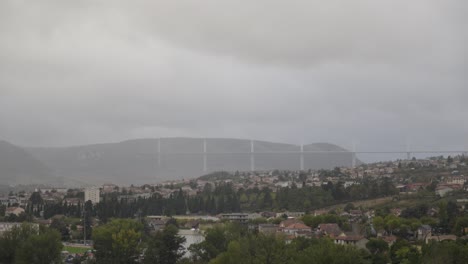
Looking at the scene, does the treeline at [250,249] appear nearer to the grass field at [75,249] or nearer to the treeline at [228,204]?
the grass field at [75,249]

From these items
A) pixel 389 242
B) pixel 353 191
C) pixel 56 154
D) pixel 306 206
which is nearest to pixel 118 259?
pixel 389 242

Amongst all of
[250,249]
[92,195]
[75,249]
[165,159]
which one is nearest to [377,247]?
[250,249]

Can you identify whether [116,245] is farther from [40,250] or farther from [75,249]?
[75,249]

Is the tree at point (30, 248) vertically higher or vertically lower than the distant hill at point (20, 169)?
lower

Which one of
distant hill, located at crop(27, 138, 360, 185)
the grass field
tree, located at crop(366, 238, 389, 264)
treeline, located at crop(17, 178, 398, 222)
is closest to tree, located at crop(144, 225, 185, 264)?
tree, located at crop(366, 238, 389, 264)

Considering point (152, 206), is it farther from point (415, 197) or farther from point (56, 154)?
point (56, 154)

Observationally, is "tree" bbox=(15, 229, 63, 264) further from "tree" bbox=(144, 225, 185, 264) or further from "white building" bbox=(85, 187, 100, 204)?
"white building" bbox=(85, 187, 100, 204)

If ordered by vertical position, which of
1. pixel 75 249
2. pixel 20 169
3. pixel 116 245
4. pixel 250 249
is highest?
pixel 20 169

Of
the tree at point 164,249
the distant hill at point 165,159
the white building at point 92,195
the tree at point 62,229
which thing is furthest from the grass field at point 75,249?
the distant hill at point 165,159
